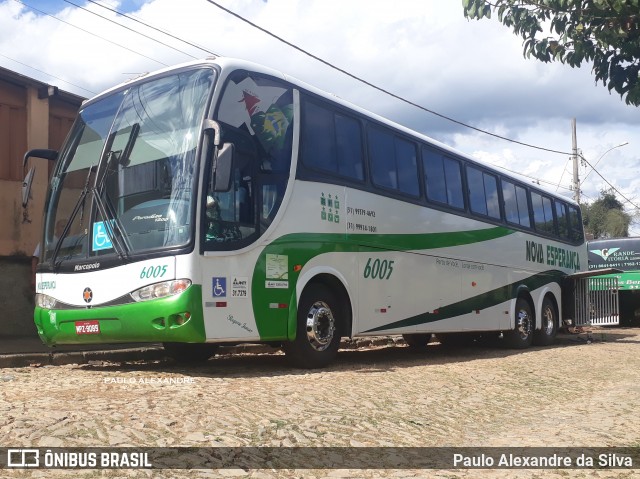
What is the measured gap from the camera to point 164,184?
316 inches

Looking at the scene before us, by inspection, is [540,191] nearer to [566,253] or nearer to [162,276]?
[566,253]

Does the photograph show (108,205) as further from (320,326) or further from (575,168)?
(575,168)

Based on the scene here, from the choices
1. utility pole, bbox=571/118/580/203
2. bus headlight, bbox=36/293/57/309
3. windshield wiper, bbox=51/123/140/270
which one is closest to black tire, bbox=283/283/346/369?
windshield wiper, bbox=51/123/140/270

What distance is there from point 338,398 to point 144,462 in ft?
8.86

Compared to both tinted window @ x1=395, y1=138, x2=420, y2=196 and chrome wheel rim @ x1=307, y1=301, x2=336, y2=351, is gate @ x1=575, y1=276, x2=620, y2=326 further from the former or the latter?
chrome wheel rim @ x1=307, y1=301, x2=336, y2=351

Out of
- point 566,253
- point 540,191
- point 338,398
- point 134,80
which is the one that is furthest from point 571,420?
point 566,253

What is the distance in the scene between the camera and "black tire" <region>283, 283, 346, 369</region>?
896cm

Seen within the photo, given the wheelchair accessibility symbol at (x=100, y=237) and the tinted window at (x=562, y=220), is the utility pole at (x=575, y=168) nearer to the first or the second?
the tinted window at (x=562, y=220)

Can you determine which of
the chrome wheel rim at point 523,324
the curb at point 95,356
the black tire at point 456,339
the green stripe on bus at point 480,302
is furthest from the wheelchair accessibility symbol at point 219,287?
the chrome wheel rim at point 523,324

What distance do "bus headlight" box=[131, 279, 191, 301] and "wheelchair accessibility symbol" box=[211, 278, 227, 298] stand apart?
320 mm

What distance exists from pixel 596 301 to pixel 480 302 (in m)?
6.46

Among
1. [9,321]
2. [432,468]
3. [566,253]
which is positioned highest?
[566,253]

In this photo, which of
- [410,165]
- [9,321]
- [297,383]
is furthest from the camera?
[9,321]

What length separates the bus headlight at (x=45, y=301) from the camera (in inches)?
348
